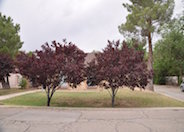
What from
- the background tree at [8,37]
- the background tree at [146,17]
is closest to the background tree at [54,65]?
the background tree at [146,17]

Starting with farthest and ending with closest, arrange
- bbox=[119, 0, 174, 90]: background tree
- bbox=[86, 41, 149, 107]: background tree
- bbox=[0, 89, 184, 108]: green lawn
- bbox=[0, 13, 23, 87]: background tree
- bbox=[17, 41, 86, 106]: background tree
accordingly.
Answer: bbox=[0, 13, 23, 87]: background tree
bbox=[119, 0, 174, 90]: background tree
bbox=[0, 89, 184, 108]: green lawn
bbox=[86, 41, 149, 107]: background tree
bbox=[17, 41, 86, 106]: background tree

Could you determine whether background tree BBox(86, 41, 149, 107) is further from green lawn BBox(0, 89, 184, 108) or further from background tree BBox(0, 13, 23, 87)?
background tree BBox(0, 13, 23, 87)

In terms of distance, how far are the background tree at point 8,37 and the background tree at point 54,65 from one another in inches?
394

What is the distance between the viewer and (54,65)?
349 inches

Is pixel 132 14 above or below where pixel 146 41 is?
above

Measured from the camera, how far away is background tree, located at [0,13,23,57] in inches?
722

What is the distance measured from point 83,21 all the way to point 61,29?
1644 mm

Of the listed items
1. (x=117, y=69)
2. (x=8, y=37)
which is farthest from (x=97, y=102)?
(x=8, y=37)

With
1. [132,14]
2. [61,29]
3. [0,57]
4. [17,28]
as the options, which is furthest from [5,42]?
[132,14]

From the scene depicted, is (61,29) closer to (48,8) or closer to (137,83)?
(48,8)

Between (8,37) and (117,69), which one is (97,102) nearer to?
(117,69)

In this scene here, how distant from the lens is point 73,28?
11.9 meters

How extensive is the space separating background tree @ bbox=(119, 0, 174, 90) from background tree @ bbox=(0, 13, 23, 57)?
38.7 feet

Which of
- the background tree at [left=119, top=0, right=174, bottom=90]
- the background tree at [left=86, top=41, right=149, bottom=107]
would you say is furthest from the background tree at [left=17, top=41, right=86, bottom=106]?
the background tree at [left=119, top=0, right=174, bottom=90]
